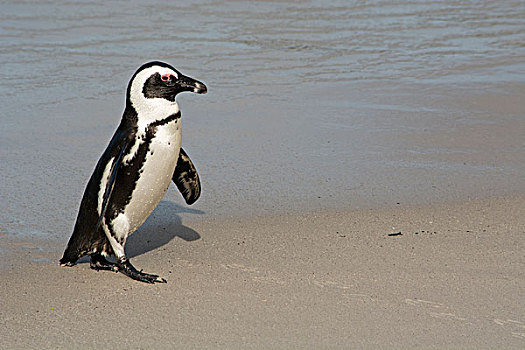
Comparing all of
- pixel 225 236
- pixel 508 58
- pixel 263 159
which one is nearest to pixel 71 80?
pixel 263 159

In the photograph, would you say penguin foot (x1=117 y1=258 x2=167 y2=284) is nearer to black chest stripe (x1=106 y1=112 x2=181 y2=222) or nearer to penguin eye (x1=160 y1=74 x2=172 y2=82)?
black chest stripe (x1=106 y1=112 x2=181 y2=222)

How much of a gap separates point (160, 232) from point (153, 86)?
0.90m

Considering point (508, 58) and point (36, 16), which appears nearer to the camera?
point (508, 58)

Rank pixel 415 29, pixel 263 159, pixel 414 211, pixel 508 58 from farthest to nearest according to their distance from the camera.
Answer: pixel 415 29 → pixel 508 58 → pixel 263 159 → pixel 414 211

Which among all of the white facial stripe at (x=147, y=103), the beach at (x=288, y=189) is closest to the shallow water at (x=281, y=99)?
the beach at (x=288, y=189)

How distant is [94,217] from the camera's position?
11.1 feet

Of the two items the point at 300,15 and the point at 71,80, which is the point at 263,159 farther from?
the point at 300,15

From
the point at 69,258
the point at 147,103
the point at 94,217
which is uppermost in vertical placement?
the point at 147,103

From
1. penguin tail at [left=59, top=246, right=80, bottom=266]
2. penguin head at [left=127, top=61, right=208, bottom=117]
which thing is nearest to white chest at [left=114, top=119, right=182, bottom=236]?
penguin head at [left=127, top=61, right=208, bottom=117]

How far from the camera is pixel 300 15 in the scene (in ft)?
31.0

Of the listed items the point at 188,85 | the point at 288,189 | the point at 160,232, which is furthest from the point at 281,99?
the point at 188,85

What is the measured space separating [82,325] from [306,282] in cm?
91

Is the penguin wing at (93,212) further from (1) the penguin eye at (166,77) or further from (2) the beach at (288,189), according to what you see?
(1) the penguin eye at (166,77)

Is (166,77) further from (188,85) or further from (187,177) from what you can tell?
(187,177)
